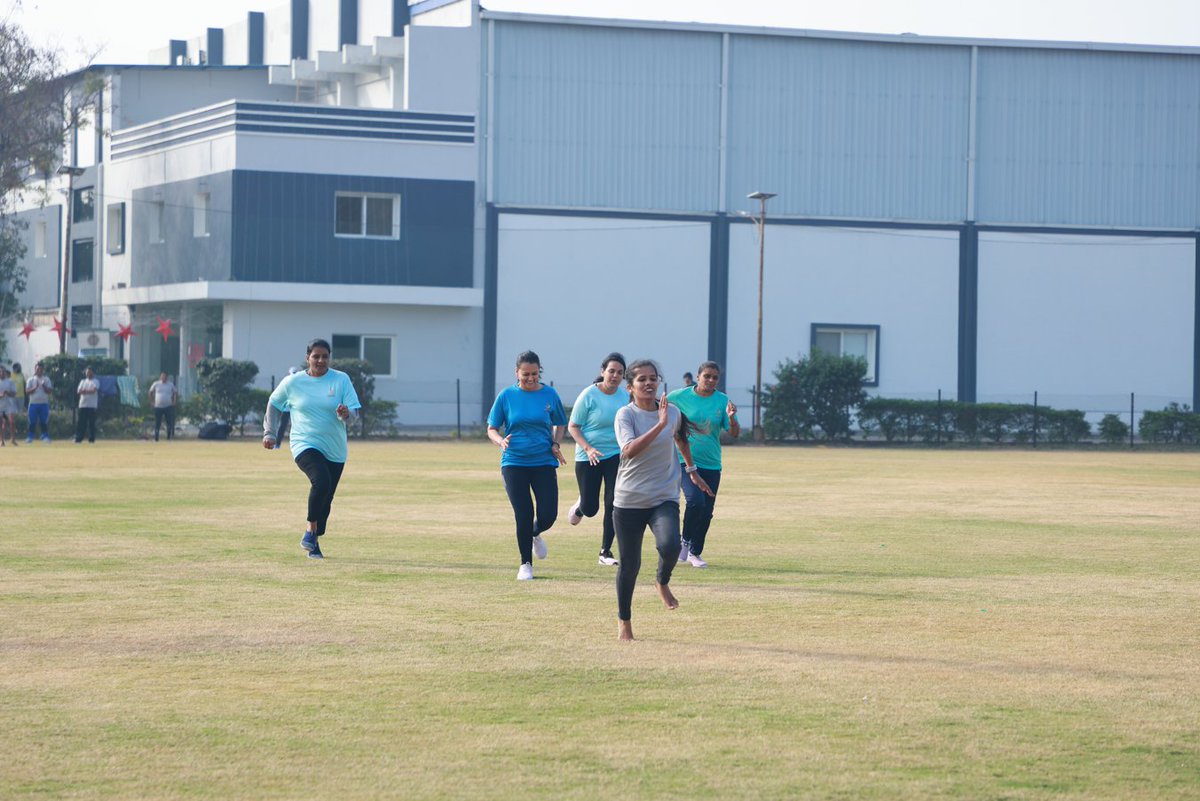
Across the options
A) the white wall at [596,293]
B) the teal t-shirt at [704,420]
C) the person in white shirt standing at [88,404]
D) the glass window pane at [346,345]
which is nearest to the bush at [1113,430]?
the white wall at [596,293]

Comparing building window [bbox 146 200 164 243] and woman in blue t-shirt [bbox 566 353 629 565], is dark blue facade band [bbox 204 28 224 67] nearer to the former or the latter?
building window [bbox 146 200 164 243]

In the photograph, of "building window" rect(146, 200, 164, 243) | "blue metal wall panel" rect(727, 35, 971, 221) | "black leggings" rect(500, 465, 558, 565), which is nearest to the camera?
"black leggings" rect(500, 465, 558, 565)

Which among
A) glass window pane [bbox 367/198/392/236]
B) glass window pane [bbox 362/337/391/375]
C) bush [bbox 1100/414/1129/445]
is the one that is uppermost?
Answer: glass window pane [bbox 367/198/392/236]

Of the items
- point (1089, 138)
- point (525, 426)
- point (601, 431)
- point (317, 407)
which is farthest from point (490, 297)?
point (525, 426)

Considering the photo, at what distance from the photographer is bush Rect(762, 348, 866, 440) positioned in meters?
45.1

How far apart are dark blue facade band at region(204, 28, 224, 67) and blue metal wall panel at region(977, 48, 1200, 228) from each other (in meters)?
33.5

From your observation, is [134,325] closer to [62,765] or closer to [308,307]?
[308,307]

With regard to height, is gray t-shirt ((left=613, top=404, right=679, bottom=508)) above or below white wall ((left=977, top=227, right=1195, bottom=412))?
below

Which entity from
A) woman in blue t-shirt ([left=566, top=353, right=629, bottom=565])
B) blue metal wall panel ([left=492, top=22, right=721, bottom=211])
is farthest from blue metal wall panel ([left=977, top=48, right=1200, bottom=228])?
woman in blue t-shirt ([left=566, top=353, right=629, bottom=565])

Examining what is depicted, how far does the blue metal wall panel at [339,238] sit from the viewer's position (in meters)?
47.9

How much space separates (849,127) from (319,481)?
129 ft

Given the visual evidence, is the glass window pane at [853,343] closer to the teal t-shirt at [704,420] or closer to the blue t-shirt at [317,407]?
the teal t-shirt at [704,420]

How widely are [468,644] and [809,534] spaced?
8.26 meters

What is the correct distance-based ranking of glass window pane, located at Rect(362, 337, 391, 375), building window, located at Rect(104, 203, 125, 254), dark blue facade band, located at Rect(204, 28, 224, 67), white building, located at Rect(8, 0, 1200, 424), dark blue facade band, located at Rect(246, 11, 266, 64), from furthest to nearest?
Answer: dark blue facade band, located at Rect(204, 28, 224, 67) < dark blue facade band, located at Rect(246, 11, 266, 64) < building window, located at Rect(104, 203, 125, 254) < glass window pane, located at Rect(362, 337, 391, 375) < white building, located at Rect(8, 0, 1200, 424)
